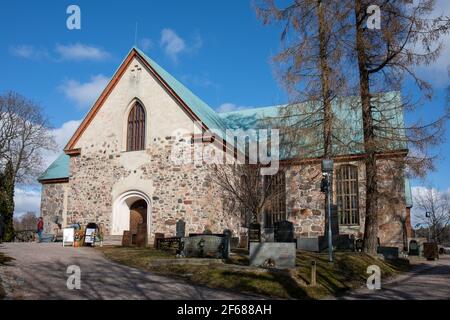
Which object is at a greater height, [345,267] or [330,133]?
[330,133]

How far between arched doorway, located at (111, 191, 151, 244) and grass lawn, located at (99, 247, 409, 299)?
8136 millimetres

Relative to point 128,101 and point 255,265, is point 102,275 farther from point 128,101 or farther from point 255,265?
point 128,101

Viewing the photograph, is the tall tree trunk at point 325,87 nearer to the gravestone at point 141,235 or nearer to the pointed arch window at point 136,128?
the gravestone at point 141,235

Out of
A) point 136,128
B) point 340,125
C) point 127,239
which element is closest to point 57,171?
point 136,128

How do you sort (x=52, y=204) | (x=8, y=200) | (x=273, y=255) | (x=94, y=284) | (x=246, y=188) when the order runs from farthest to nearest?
(x=8, y=200) < (x=52, y=204) < (x=246, y=188) < (x=273, y=255) < (x=94, y=284)

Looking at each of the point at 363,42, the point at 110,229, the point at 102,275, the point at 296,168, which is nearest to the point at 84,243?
the point at 110,229

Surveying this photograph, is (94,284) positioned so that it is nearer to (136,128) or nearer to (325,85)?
(325,85)

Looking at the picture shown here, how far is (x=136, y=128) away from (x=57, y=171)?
A: 876 centimetres

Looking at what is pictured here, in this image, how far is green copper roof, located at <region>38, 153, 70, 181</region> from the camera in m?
28.1

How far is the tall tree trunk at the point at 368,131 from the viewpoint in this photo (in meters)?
16.2

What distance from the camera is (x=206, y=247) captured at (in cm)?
1427

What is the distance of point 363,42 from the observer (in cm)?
1608
